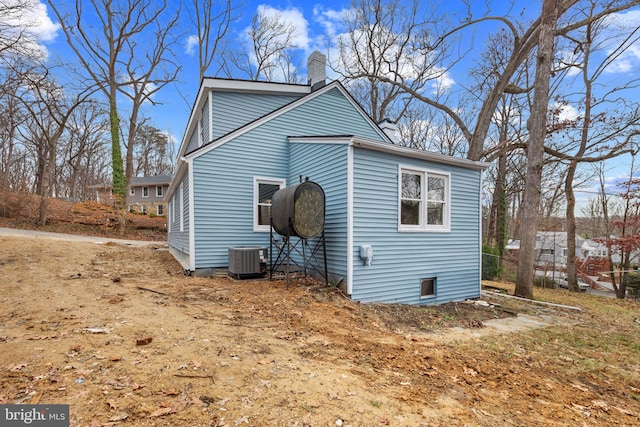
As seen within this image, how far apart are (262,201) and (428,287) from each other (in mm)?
4897

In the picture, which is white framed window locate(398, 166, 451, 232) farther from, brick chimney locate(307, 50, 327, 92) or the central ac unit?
brick chimney locate(307, 50, 327, 92)

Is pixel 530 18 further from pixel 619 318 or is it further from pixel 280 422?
pixel 280 422

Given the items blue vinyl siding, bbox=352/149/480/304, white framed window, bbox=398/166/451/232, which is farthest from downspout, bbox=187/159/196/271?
white framed window, bbox=398/166/451/232

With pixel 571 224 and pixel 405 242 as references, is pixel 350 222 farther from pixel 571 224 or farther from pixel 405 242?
pixel 571 224

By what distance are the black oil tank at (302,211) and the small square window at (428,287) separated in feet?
9.62

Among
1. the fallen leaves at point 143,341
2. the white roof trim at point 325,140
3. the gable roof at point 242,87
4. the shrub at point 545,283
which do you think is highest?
the gable roof at point 242,87

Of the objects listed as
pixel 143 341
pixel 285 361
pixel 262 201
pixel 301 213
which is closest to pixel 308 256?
pixel 301 213

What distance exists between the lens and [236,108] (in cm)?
1020

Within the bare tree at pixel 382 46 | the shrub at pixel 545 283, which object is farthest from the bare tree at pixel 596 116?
the bare tree at pixel 382 46

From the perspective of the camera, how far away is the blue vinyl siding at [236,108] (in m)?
9.88

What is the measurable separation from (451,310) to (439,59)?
14.7 m

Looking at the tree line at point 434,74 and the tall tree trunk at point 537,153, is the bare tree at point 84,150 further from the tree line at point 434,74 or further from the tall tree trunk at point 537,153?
the tall tree trunk at point 537,153

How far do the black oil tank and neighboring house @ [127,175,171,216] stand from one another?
30591 mm

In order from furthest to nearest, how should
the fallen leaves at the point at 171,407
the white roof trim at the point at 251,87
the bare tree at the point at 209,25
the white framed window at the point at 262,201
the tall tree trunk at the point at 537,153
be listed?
the bare tree at the point at 209,25 < the white roof trim at the point at 251,87 < the tall tree trunk at the point at 537,153 < the white framed window at the point at 262,201 < the fallen leaves at the point at 171,407
